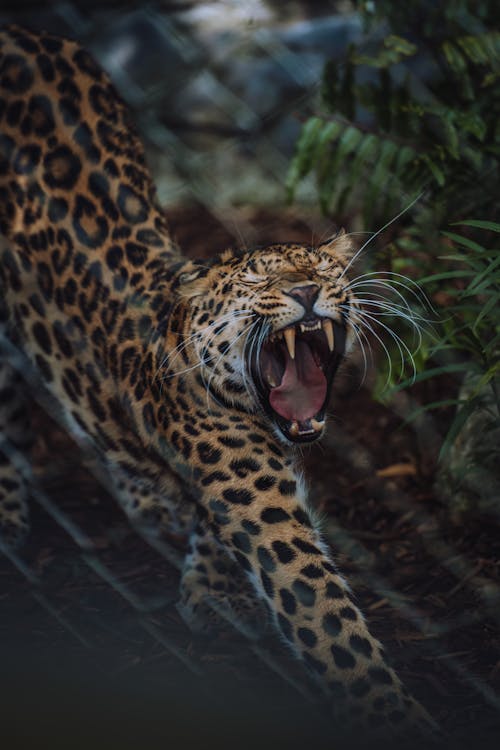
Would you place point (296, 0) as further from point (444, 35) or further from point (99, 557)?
point (99, 557)

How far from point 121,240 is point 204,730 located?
243 cm

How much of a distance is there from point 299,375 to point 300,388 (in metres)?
0.03

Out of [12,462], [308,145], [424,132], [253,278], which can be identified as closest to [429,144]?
[424,132]

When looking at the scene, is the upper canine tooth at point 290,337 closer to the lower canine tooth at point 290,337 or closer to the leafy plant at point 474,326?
the lower canine tooth at point 290,337

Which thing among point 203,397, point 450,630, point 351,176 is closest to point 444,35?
point 351,176

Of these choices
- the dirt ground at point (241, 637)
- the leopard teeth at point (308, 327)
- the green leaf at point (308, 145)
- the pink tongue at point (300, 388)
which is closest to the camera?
the dirt ground at point (241, 637)

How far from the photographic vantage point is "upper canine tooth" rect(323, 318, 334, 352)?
103 inches

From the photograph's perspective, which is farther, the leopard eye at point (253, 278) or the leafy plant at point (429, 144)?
the leafy plant at point (429, 144)

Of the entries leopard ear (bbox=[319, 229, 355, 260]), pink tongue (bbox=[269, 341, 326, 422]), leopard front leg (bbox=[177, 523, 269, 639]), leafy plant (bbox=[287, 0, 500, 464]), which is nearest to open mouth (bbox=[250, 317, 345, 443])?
pink tongue (bbox=[269, 341, 326, 422])

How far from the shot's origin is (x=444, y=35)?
3975mm

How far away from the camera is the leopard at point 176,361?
2596 mm

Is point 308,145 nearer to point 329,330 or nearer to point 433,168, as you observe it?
point 433,168

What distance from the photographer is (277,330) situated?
2.58 metres

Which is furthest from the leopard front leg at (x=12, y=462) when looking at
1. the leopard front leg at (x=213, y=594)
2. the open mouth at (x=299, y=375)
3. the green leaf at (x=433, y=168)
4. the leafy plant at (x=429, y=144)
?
the green leaf at (x=433, y=168)
